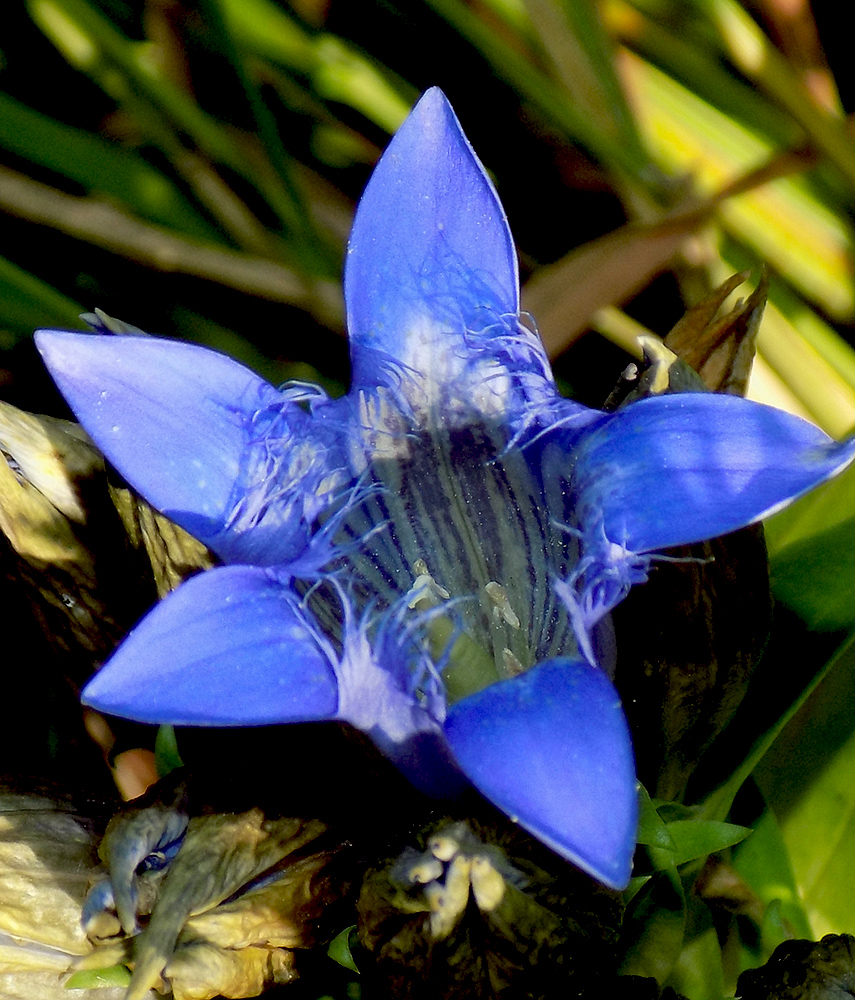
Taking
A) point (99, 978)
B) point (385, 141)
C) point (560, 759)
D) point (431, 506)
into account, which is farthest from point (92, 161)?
point (560, 759)

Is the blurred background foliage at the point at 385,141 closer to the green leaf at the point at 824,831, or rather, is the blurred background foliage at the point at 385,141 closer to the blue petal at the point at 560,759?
the green leaf at the point at 824,831

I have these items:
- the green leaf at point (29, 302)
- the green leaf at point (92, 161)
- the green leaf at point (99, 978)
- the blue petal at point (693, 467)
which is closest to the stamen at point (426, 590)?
the blue petal at point (693, 467)

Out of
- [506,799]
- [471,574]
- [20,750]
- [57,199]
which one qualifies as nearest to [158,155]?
[57,199]

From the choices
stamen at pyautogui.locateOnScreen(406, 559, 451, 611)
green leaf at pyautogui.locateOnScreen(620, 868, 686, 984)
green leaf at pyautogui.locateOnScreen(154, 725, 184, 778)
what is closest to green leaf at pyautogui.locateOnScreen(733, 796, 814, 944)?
green leaf at pyautogui.locateOnScreen(620, 868, 686, 984)

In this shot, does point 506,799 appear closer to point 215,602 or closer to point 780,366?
point 215,602

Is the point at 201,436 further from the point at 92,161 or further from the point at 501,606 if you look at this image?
the point at 92,161

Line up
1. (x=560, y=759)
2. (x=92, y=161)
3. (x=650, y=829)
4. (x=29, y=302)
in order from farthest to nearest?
(x=92, y=161), (x=29, y=302), (x=650, y=829), (x=560, y=759)

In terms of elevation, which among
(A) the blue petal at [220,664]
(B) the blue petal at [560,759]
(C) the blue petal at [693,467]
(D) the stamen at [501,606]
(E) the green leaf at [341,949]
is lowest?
(E) the green leaf at [341,949]
